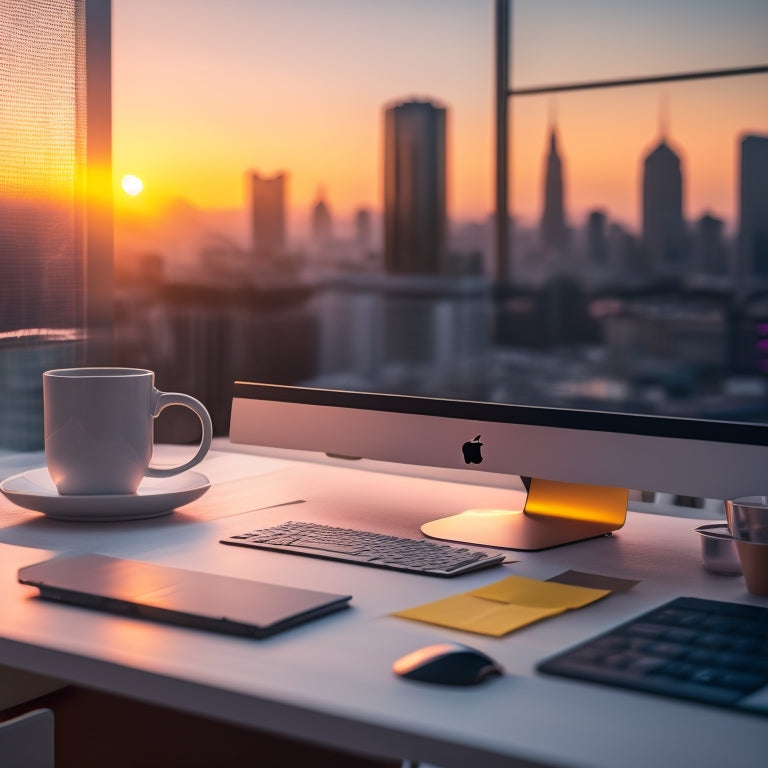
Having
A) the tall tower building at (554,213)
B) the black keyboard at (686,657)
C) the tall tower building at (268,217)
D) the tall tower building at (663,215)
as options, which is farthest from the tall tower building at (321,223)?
the black keyboard at (686,657)

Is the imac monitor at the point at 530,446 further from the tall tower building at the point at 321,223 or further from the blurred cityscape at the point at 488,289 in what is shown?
the tall tower building at the point at 321,223

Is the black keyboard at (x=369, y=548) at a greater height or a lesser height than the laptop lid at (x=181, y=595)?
lesser

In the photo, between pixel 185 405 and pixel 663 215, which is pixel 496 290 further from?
pixel 185 405

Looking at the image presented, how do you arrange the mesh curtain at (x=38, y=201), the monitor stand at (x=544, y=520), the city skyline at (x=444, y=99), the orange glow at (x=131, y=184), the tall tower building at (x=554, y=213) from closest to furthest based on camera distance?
the monitor stand at (x=544, y=520), the mesh curtain at (x=38, y=201), the orange glow at (x=131, y=184), the city skyline at (x=444, y=99), the tall tower building at (x=554, y=213)

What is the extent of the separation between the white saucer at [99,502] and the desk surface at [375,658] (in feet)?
0.05

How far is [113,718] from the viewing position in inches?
50.3

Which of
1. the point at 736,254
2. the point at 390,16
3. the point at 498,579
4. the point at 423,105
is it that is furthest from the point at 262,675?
the point at 423,105

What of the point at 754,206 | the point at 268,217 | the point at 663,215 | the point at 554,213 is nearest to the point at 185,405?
the point at 754,206

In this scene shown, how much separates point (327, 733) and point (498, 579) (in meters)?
0.33

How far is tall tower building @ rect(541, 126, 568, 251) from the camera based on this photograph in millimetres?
12125

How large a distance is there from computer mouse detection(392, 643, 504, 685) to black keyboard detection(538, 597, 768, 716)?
46 mm

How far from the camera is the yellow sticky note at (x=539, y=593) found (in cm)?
79

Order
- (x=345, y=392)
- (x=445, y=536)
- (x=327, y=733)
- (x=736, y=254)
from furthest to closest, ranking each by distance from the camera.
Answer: (x=736, y=254), (x=345, y=392), (x=445, y=536), (x=327, y=733)

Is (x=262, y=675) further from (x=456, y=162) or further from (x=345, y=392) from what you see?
(x=456, y=162)
